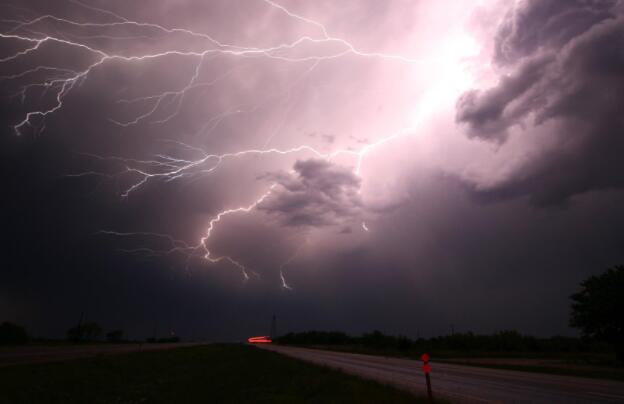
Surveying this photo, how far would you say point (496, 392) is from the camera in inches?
507

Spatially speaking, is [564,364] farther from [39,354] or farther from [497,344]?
[39,354]

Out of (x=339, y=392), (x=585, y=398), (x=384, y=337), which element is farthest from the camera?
(x=384, y=337)

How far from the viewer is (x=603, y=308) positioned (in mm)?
27703

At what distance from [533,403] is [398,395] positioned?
3.50 meters

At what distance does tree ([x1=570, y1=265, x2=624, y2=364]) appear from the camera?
2711 centimetres

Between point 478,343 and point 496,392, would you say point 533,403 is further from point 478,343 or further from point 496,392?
point 478,343

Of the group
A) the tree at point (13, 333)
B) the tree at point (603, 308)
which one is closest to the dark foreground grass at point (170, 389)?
the tree at point (603, 308)

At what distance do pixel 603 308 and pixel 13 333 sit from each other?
7180 centimetres

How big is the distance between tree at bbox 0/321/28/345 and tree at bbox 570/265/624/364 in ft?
221

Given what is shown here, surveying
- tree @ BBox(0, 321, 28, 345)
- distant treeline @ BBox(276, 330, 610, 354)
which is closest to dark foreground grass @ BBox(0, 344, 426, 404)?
distant treeline @ BBox(276, 330, 610, 354)

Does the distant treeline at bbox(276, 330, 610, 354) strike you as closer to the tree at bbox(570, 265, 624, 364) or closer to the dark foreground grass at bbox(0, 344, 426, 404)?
the tree at bbox(570, 265, 624, 364)

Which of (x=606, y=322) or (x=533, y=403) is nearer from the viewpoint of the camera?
(x=533, y=403)

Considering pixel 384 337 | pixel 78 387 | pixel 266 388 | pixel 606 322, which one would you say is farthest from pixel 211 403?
pixel 384 337

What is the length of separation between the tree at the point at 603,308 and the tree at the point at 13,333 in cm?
6738
